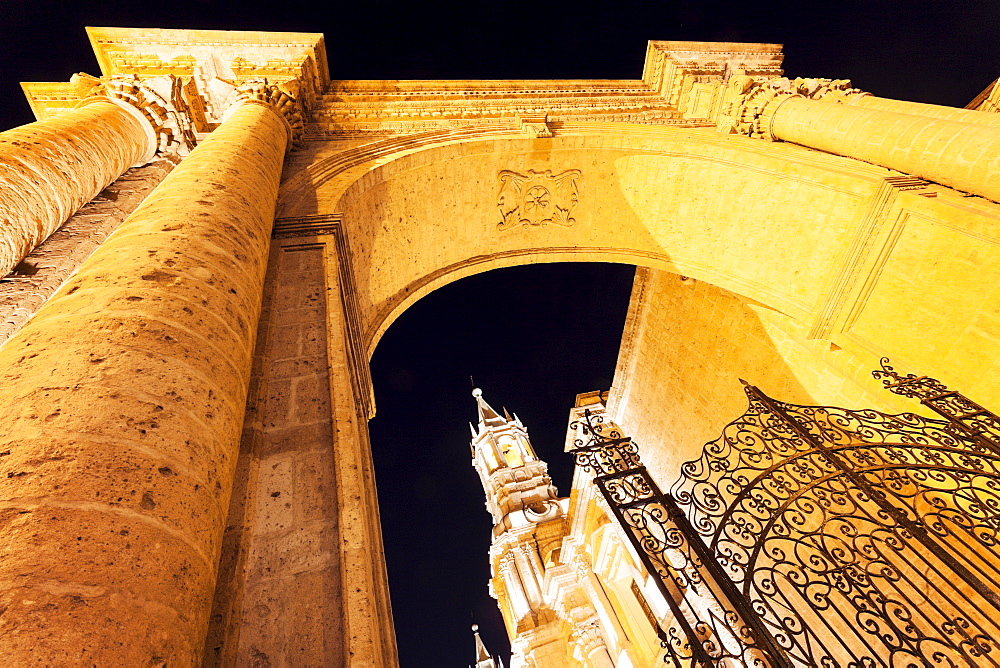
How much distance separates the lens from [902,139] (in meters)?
4.99

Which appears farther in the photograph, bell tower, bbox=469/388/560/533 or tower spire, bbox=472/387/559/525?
tower spire, bbox=472/387/559/525

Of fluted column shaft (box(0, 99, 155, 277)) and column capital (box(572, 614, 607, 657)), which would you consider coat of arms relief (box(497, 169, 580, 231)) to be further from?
column capital (box(572, 614, 607, 657))

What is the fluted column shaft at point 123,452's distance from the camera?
2.86 feet

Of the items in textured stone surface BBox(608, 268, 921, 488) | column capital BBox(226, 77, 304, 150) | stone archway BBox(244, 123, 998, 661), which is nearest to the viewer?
stone archway BBox(244, 123, 998, 661)

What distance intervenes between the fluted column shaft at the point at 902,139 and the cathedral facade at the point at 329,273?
50 millimetres

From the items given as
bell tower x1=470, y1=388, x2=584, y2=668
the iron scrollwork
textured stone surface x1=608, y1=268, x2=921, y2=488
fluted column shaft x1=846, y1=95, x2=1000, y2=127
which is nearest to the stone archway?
textured stone surface x1=608, y1=268, x2=921, y2=488

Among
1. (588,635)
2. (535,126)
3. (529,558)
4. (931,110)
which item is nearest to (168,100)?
(535,126)

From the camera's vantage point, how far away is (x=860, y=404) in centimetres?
586

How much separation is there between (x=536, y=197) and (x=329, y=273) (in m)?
4.60

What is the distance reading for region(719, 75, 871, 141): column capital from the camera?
6.60 m

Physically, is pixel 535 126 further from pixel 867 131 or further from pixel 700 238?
pixel 867 131

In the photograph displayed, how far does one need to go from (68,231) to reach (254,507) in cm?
418

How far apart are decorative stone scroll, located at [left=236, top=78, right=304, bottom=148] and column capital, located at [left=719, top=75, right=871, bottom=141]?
23.4 feet

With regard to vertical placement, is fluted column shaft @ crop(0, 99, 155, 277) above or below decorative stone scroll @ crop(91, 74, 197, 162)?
below
